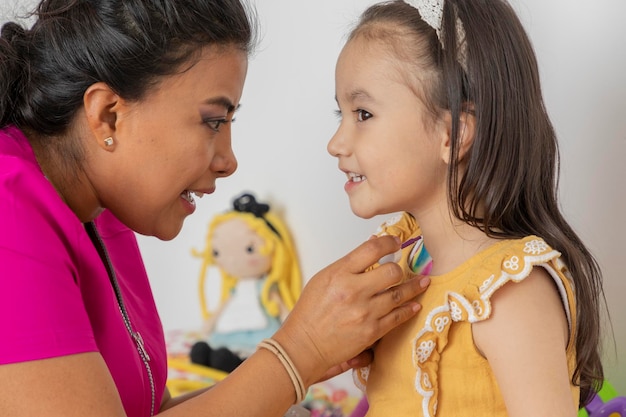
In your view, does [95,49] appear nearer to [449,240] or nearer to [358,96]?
[358,96]

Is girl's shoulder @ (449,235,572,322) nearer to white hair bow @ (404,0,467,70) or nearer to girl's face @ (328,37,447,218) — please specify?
girl's face @ (328,37,447,218)

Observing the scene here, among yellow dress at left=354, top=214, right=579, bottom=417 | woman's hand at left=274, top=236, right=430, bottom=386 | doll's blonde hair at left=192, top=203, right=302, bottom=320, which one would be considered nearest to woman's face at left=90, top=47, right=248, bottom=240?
woman's hand at left=274, top=236, right=430, bottom=386

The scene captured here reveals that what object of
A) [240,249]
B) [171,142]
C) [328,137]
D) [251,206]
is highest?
[171,142]

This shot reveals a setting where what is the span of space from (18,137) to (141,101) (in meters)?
0.20

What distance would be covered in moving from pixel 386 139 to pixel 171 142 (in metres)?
0.32

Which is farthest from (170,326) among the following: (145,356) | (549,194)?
(549,194)

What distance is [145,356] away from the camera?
1393 mm

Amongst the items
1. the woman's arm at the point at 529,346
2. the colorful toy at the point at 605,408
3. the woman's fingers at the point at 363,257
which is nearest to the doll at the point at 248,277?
the colorful toy at the point at 605,408

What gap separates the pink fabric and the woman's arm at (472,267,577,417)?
54 centimetres

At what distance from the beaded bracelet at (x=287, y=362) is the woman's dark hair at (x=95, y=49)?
405 mm

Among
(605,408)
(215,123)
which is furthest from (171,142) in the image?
(605,408)

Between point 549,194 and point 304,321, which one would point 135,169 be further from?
point 549,194

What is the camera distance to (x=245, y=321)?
7.96 ft

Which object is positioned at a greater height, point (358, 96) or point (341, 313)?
point (358, 96)
